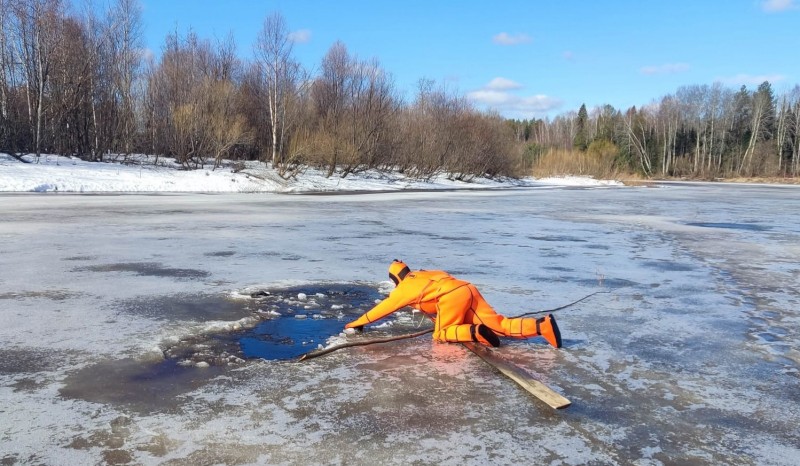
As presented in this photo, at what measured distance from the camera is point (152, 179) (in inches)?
989

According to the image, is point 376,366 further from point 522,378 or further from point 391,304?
point 522,378

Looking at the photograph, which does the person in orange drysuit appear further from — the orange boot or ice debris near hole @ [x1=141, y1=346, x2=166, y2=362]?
ice debris near hole @ [x1=141, y1=346, x2=166, y2=362]

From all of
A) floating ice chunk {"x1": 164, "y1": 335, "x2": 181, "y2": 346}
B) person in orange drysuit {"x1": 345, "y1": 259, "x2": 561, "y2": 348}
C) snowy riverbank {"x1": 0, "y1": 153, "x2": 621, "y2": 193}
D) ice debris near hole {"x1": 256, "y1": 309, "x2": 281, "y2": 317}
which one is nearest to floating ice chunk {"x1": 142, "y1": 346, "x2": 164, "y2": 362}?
floating ice chunk {"x1": 164, "y1": 335, "x2": 181, "y2": 346}

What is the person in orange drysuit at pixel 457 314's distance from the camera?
4.15 m

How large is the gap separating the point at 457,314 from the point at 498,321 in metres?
0.31

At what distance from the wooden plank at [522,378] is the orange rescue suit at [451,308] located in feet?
0.46

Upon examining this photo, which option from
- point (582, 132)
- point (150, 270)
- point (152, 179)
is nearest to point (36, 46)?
point (152, 179)

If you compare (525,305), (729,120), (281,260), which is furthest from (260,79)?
(729,120)

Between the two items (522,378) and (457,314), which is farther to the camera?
(457,314)

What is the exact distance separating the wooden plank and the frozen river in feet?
0.21

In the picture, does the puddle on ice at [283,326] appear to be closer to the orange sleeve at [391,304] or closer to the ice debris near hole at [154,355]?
the ice debris near hole at [154,355]

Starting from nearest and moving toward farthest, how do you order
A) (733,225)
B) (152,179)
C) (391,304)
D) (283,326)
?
(391,304), (283,326), (733,225), (152,179)

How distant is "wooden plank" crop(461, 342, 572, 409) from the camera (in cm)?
320

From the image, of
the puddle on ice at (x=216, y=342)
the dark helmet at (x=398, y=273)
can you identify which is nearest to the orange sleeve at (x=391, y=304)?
the dark helmet at (x=398, y=273)
